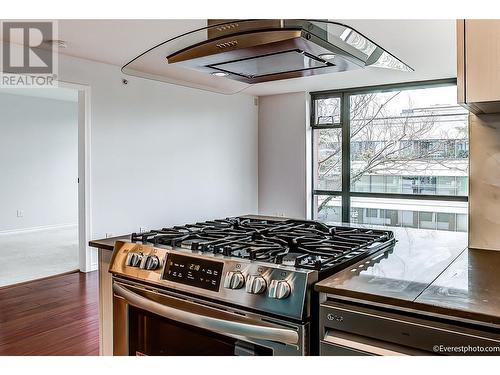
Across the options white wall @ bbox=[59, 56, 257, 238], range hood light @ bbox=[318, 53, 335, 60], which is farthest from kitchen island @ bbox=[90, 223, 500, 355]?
white wall @ bbox=[59, 56, 257, 238]

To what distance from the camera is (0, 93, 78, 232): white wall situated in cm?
671

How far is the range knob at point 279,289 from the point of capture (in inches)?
46.4

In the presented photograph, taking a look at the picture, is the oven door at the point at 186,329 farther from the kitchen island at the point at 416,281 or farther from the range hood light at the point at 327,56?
the range hood light at the point at 327,56

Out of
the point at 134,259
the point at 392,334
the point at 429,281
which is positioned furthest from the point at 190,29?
the point at 392,334

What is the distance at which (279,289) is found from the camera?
119cm

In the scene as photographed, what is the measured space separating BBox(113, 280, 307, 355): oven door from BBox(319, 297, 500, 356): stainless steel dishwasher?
0.10 metres

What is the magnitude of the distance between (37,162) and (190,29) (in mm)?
5019

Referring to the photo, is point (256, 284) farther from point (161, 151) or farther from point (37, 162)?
point (37, 162)

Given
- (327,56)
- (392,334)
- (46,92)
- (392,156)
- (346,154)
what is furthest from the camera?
(46,92)

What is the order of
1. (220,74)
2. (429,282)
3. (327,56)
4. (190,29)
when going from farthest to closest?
1. (190,29)
2. (220,74)
3. (327,56)
4. (429,282)

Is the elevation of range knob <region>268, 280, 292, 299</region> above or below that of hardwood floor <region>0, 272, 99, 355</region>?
above

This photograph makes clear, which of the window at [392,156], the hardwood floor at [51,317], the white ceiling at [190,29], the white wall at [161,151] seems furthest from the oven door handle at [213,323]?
the window at [392,156]

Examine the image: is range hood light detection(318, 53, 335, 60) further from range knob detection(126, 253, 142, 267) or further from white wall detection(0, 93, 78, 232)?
white wall detection(0, 93, 78, 232)
